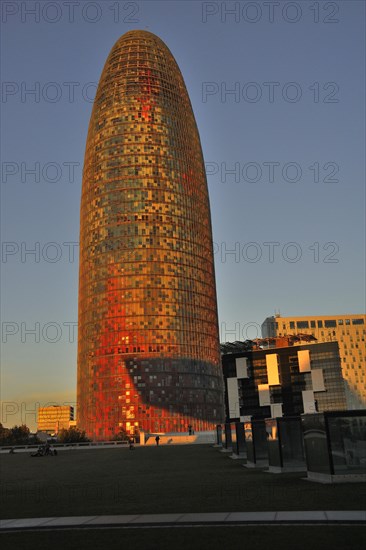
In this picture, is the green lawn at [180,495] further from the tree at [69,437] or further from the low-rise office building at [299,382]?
the low-rise office building at [299,382]

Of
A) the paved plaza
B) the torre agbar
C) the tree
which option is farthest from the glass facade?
the torre agbar

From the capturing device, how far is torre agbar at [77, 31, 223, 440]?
15988 cm

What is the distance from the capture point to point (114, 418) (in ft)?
516

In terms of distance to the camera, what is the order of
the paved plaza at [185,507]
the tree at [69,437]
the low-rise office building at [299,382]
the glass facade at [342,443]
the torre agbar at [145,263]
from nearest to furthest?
the paved plaza at [185,507] → the glass facade at [342,443] → the tree at [69,437] → the torre agbar at [145,263] → the low-rise office building at [299,382]

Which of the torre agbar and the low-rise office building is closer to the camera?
the torre agbar

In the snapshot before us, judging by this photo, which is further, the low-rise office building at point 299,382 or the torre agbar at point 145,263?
A: the low-rise office building at point 299,382

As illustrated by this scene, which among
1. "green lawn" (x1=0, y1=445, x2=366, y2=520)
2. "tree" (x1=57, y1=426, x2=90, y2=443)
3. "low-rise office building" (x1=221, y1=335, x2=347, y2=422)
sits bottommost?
"green lawn" (x1=0, y1=445, x2=366, y2=520)

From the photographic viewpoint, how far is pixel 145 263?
16700cm

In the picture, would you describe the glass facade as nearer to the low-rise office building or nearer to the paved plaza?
the paved plaza

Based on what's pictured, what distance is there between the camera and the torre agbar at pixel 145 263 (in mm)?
159875

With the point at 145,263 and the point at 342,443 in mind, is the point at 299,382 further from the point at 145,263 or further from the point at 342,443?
the point at 342,443

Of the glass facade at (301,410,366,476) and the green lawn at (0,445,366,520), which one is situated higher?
the glass facade at (301,410,366,476)

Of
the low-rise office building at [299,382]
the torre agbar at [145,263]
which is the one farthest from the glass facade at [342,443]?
the low-rise office building at [299,382]

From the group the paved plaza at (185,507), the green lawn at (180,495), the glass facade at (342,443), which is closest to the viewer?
the paved plaza at (185,507)
